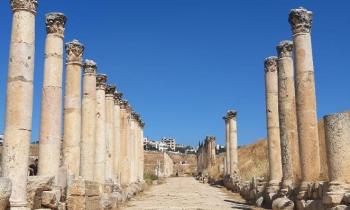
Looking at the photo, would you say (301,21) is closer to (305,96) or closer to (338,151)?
(305,96)

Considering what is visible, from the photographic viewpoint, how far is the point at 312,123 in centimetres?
1705

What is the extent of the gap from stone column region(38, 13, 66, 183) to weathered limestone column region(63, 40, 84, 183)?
4.94 feet

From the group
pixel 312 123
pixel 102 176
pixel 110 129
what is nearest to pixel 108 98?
pixel 110 129

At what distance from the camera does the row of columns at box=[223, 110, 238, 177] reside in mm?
38344

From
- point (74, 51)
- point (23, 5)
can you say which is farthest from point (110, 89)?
point (23, 5)

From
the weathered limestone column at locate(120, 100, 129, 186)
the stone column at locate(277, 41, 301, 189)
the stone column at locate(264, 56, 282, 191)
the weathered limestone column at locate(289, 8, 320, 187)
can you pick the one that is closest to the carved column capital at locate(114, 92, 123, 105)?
the weathered limestone column at locate(120, 100, 129, 186)

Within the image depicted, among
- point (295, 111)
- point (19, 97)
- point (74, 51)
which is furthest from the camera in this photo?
point (295, 111)

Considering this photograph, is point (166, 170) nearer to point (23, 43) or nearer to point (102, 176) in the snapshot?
point (102, 176)

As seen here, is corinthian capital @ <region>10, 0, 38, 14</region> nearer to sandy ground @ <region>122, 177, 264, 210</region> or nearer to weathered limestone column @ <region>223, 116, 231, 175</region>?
sandy ground @ <region>122, 177, 264, 210</region>

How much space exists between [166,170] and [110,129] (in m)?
55.4

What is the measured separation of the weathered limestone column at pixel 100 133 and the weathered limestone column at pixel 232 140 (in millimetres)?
16884

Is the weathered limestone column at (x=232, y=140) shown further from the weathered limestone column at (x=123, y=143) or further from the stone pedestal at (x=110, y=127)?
the stone pedestal at (x=110, y=127)

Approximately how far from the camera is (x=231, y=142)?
3928 cm

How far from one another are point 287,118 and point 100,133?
8.80 m
